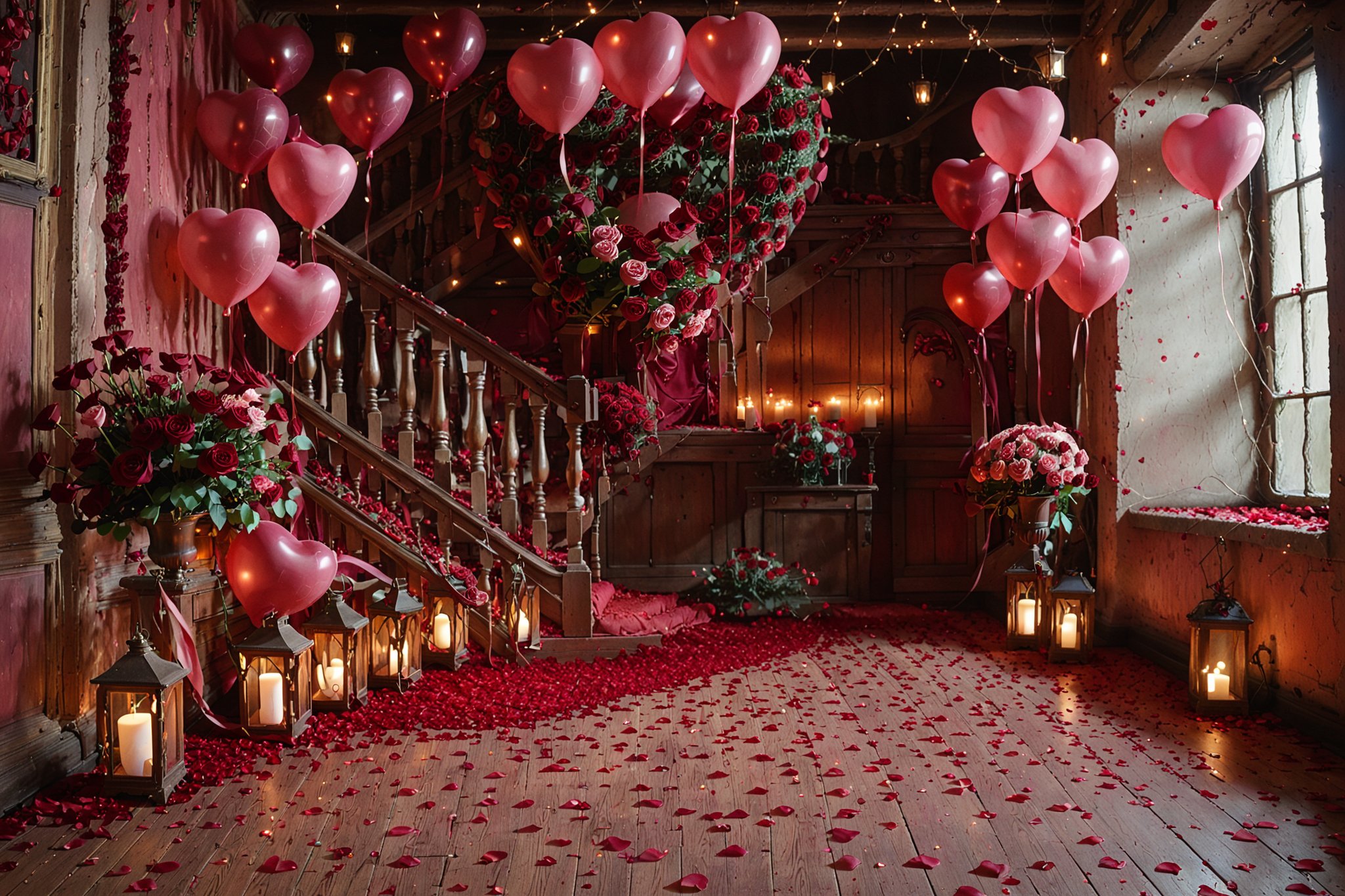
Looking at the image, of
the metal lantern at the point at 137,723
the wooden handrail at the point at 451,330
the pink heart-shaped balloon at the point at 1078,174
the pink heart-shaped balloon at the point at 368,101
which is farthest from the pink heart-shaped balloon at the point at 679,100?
the metal lantern at the point at 137,723

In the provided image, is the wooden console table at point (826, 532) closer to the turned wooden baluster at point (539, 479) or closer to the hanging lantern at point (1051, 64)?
the turned wooden baluster at point (539, 479)

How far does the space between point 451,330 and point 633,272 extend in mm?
919

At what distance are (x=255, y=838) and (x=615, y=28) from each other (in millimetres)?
3075

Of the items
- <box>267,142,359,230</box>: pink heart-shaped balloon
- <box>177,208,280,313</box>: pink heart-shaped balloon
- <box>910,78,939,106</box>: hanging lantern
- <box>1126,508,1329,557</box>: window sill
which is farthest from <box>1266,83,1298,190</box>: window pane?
<box>177,208,280,313</box>: pink heart-shaped balloon

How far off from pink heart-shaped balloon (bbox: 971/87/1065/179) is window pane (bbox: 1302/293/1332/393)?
1409 millimetres

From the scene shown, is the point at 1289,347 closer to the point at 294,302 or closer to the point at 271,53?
the point at 294,302

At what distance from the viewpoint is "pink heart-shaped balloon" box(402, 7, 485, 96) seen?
14.8 ft

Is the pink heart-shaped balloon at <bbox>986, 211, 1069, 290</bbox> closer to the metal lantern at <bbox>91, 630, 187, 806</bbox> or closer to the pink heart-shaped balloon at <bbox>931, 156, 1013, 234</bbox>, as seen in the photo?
the pink heart-shaped balloon at <bbox>931, 156, 1013, 234</bbox>

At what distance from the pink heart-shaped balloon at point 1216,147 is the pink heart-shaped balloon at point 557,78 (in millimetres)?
2266

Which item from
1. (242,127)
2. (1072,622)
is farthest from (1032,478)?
(242,127)

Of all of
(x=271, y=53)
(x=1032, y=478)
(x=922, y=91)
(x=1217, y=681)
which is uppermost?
(x=922, y=91)

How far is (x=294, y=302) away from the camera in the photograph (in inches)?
152

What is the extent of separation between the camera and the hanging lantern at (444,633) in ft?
14.5

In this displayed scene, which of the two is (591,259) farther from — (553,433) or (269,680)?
(269,680)
